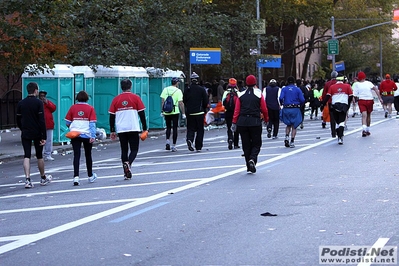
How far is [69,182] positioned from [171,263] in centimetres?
826

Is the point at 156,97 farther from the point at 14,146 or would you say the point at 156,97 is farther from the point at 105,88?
the point at 14,146

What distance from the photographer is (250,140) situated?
16.1m

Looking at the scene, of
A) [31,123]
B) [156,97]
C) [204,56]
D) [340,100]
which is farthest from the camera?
[204,56]

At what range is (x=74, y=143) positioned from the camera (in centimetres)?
1534

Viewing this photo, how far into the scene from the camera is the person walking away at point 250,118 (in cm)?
1596

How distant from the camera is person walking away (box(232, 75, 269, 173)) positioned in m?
16.0

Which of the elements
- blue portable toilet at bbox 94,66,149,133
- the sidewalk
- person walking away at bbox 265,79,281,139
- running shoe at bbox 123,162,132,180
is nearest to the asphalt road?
running shoe at bbox 123,162,132,180

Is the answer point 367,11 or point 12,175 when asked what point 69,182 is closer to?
point 12,175

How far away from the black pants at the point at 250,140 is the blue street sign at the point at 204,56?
23541 mm

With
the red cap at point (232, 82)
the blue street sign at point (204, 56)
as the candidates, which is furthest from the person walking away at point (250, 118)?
the blue street sign at point (204, 56)

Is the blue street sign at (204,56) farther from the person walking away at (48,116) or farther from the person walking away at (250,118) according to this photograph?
the person walking away at (250,118)

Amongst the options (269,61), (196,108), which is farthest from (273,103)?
(269,61)

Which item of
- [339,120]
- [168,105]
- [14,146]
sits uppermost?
[168,105]

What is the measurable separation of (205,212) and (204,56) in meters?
29.3
